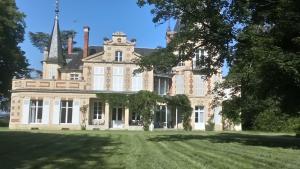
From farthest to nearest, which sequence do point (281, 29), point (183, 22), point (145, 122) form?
1. point (145, 122)
2. point (183, 22)
3. point (281, 29)

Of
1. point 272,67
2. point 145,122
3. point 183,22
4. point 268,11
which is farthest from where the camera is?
point 145,122

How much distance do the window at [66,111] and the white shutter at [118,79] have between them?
428cm

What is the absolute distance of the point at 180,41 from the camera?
2133 centimetres

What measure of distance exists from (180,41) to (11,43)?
32.7 metres

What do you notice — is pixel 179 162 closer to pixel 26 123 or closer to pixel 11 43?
pixel 26 123

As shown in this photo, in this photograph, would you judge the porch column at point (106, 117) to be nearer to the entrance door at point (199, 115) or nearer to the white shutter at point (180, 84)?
the white shutter at point (180, 84)

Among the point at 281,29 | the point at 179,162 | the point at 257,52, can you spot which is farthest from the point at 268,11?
the point at 179,162

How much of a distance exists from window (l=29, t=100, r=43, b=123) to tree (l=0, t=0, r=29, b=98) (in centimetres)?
829

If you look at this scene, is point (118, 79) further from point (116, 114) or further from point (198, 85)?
point (198, 85)

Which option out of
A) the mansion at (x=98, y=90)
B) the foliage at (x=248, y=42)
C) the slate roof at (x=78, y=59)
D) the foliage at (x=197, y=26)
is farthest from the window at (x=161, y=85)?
the foliage at (x=197, y=26)

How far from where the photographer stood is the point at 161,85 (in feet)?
149

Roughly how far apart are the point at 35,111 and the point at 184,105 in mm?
13402

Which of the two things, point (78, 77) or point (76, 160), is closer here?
point (76, 160)

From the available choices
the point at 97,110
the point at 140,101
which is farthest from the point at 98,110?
the point at 140,101
